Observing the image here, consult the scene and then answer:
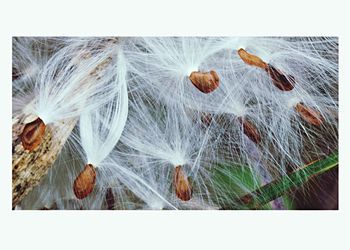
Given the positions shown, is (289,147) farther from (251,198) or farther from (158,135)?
(158,135)

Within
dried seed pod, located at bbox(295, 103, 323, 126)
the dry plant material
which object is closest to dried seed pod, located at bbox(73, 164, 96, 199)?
the dry plant material

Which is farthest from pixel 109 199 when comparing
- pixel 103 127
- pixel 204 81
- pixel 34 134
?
pixel 204 81

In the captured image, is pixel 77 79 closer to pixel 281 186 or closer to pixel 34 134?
pixel 34 134

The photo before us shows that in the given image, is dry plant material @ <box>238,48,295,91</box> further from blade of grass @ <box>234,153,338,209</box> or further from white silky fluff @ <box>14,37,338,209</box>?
blade of grass @ <box>234,153,338,209</box>

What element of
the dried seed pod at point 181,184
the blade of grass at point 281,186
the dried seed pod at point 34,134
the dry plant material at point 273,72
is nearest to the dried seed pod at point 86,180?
the dried seed pod at point 34,134

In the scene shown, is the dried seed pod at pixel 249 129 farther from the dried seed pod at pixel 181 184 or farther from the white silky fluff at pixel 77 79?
the white silky fluff at pixel 77 79
